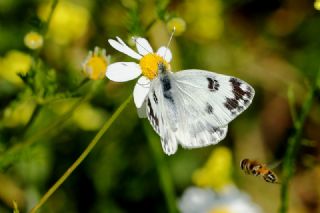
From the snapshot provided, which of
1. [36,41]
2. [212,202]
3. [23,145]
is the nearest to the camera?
[23,145]

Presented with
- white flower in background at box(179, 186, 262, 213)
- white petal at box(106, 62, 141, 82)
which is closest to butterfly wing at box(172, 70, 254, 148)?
white petal at box(106, 62, 141, 82)

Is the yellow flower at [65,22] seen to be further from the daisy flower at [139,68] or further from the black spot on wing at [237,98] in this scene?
the black spot on wing at [237,98]

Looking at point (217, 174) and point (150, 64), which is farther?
point (217, 174)

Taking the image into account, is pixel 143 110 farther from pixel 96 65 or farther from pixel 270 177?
pixel 270 177

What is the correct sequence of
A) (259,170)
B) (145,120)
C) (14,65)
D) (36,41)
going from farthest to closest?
(14,65), (145,120), (36,41), (259,170)

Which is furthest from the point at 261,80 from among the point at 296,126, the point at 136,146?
the point at 296,126

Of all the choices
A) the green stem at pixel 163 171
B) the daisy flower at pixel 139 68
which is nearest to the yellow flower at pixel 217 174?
the green stem at pixel 163 171

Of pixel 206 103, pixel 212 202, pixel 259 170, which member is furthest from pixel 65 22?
pixel 259 170
